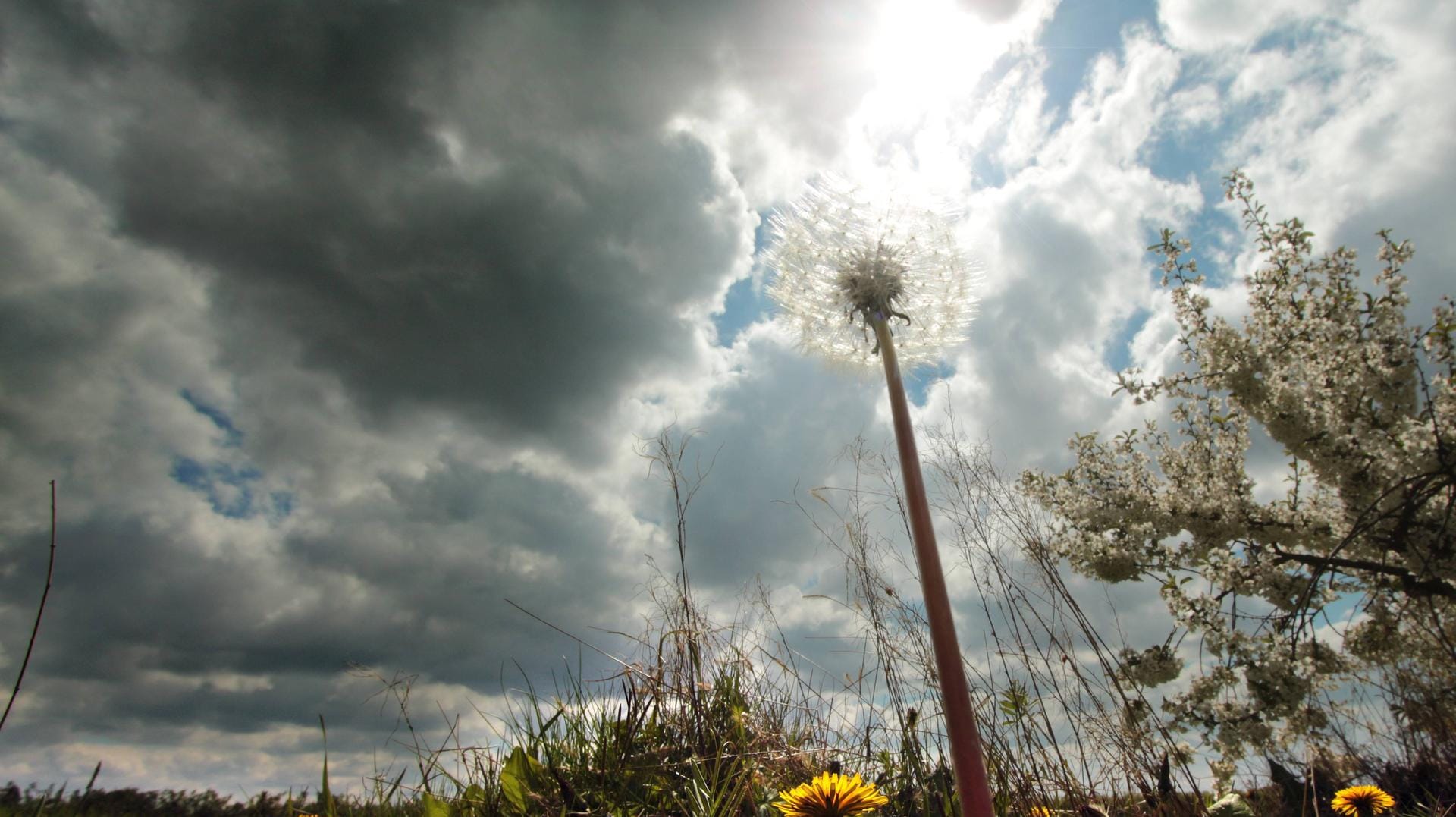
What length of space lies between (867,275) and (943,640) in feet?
6.62

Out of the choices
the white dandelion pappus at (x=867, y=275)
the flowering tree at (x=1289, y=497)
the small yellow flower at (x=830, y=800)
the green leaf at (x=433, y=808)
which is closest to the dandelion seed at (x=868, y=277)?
the white dandelion pappus at (x=867, y=275)

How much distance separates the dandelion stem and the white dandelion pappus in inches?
49.5

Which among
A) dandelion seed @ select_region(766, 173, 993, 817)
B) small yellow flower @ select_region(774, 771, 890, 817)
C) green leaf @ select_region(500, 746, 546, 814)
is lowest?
small yellow flower @ select_region(774, 771, 890, 817)

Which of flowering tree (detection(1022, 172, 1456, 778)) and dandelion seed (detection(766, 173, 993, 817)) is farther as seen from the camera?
flowering tree (detection(1022, 172, 1456, 778))

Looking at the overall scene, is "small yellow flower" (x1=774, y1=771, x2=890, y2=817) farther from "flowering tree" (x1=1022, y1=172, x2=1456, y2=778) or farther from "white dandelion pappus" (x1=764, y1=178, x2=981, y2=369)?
"flowering tree" (x1=1022, y1=172, x2=1456, y2=778)

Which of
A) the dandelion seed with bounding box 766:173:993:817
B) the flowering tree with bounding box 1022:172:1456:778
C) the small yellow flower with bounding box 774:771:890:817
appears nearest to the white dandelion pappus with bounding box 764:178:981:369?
the dandelion seed with bounding box 766:173:993:817

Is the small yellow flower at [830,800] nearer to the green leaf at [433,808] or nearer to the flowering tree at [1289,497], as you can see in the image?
the green leaf at [433,808]

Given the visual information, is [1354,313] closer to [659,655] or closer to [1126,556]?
[1126,556]

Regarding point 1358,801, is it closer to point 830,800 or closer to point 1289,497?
point 830,800

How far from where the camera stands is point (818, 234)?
12.1 feet

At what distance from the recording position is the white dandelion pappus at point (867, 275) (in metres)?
3.43

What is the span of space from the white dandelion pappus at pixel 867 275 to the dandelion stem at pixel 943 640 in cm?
126

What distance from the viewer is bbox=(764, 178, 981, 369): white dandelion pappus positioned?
11.3 feet

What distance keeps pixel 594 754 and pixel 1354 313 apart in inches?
445
